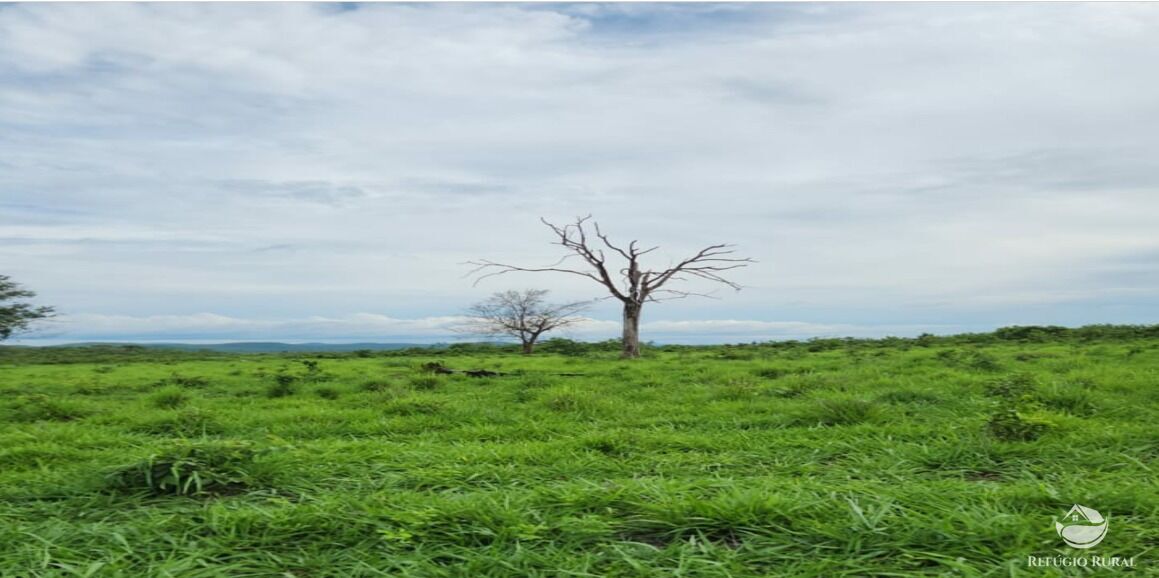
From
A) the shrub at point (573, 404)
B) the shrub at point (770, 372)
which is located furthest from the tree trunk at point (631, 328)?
the shrub at point (573, 404)

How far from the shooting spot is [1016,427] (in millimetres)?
6121

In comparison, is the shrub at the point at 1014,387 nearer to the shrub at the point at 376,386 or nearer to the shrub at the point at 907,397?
the shrub at the point at 907,397

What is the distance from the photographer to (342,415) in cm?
936

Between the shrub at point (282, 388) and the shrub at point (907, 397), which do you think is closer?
the shrub at point (907, 397)

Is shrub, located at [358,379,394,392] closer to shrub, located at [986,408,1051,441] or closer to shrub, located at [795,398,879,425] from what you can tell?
shrub, located at [795,398,879,425]

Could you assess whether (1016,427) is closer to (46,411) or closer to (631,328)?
(46,411)

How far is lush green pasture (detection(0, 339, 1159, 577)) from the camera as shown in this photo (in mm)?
3537

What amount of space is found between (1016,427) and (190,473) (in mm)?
6546

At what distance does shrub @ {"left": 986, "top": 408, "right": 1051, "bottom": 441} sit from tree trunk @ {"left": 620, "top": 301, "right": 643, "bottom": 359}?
821 inches

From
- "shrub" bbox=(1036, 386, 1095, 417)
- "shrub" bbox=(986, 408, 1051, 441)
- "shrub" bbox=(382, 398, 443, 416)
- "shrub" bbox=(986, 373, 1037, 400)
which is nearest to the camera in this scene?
"shrub" bbox=(986, 408, 1051, 441)

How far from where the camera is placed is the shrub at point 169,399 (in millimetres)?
11380

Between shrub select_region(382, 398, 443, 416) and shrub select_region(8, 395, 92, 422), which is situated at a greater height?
shrub select_region(382, 398, 443, 416)

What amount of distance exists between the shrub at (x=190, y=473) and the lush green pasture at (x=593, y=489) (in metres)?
0.02

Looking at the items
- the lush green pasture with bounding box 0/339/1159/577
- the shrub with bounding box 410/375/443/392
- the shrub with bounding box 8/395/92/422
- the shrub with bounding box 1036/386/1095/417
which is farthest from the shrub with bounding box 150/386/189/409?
the shrub with bounding box 1036/386/1095/417
